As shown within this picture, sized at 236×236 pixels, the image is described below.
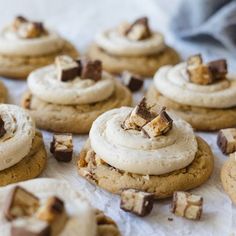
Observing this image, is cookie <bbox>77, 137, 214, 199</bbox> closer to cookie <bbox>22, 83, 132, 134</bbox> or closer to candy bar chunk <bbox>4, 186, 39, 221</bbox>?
cookie <bbox>22, 83, 132, 134</bbox>

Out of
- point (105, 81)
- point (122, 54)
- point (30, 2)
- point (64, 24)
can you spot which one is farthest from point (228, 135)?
point (30, 2)

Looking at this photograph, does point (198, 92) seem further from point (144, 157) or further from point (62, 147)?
point (62, 147)

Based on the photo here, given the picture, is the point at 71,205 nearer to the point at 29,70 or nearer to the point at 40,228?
the point at 40,228

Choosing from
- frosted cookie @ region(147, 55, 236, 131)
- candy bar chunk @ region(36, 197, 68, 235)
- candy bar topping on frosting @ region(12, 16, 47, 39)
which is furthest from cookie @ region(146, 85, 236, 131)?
candy bar chunk @ region(36, 197, 68, 235)

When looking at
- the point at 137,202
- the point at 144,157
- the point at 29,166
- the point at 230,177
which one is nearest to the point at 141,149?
the point at 144,157

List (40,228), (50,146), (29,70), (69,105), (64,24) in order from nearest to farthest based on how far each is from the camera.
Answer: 1. (40,228)
2. (50,146)
3. (69,105)
4. (29,70)
5. (64,24)
